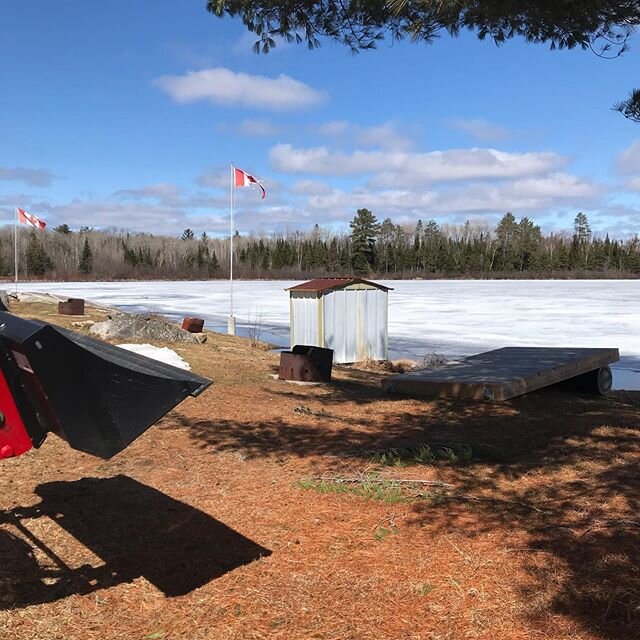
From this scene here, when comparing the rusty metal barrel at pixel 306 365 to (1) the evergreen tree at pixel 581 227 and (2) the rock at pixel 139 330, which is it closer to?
(2) the rock at pixel 139 330

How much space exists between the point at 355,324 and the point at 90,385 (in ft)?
40.4

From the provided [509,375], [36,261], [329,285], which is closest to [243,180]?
[329,285]

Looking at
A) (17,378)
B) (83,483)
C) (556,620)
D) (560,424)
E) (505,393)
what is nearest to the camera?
(17,378)

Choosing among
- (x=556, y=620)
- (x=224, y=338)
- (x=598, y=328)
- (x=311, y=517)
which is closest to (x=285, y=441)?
(x=311, y=517)

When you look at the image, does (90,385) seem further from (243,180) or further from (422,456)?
(243,180)

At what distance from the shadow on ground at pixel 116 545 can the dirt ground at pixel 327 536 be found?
0.01 m

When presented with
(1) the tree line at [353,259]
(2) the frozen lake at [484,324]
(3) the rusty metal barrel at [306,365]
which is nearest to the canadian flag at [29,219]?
(2) the frozen lake at [484,324]

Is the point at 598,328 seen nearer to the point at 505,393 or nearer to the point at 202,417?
the point at 505,393

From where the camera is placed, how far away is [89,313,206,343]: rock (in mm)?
13359

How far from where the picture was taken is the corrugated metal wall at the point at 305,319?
552 inches

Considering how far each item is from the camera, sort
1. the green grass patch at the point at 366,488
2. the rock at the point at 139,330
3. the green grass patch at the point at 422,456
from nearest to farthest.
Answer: the green grass patch at the point at 366,488 → the green grass patch at the point at 422,456 → the rock at the point at 139,330

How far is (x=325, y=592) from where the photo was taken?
3125 mm

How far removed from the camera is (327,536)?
373cm

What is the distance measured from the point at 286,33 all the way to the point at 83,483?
164 inches
